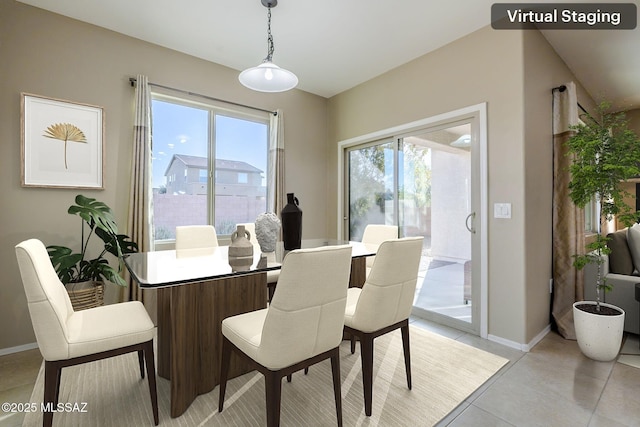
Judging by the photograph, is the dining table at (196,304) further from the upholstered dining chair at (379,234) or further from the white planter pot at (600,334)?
the white planter pot at (600,334)

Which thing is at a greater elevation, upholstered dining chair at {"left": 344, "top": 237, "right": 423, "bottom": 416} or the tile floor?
upholstered dining chair at {"left": 344, "top": 237, "right": 423, "bottom": 416}

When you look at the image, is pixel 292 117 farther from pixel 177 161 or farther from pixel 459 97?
pixel 459 97

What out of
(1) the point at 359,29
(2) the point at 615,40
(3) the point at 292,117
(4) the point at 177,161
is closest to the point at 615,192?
(2) the point at 615,40

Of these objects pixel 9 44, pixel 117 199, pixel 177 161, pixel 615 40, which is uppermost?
pixel 615 40

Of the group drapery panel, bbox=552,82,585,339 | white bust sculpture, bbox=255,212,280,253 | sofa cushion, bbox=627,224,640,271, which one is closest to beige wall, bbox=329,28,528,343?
drapery panel, bbox=552,82,585,339

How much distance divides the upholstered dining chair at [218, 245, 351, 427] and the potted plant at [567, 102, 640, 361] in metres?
2.13

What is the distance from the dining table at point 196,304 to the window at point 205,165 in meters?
1.31

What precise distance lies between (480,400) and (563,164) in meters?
2.35

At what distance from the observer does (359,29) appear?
277 centimetres

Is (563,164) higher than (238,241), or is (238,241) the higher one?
(563,164)

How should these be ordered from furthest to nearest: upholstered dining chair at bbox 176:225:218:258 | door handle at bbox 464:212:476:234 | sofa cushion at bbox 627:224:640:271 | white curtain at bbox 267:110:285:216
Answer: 1. white curtain at bbox 267:110:285:216
2. sofa cushion at bbox 627:224:640:271
3. door handle at bbox 464:212:476:234
4. upholstered dining chair at bbox 176:225:218:258

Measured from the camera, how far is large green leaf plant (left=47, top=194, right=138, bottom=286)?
224 centimetres

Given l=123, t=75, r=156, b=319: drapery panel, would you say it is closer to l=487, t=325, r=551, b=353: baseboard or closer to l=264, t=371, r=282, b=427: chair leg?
l=264, t=371, r=282, b=427: chair leg

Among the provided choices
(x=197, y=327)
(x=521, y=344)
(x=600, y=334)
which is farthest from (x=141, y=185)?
(x=600, y=334)
